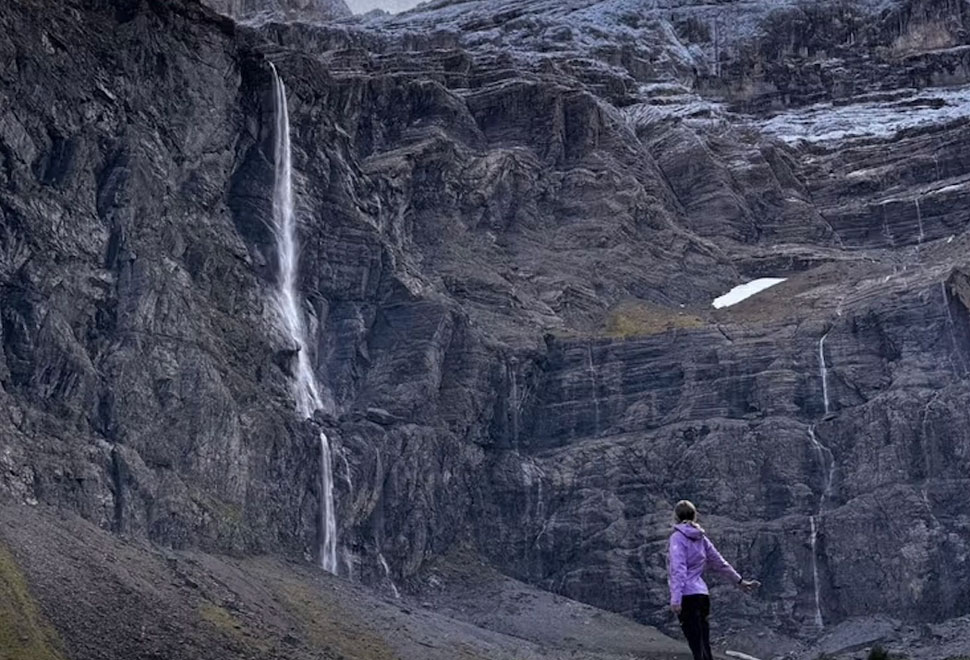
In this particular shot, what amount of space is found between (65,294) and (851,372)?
39763mm

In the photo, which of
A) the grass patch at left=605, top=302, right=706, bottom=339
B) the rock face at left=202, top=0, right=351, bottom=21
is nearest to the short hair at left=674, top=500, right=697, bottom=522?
the grass patch at left=605, top=302, right=706, bottom=339

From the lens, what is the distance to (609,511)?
81188mm

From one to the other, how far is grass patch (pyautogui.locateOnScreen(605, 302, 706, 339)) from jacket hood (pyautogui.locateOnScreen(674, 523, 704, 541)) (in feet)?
242

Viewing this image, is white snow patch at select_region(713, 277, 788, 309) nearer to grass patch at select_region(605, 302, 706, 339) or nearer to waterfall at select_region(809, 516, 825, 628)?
grass patch at select_region(605, 302, 706, 339)

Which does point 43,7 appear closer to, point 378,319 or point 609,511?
point 378,319

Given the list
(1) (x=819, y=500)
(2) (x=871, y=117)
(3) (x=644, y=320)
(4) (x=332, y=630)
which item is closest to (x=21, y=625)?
(4) (x=332, y=630)

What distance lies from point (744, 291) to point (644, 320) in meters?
8.44

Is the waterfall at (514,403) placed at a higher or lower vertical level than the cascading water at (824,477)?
higher

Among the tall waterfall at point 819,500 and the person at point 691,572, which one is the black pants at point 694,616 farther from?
the tall waterfall at point 819,500

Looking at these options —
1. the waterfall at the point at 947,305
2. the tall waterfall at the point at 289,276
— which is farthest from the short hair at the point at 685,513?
the waterfall at the point at 947,305

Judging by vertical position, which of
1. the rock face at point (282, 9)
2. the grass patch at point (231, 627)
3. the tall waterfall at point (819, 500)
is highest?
the rock face at point (282, 9)

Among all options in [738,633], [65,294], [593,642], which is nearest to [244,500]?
[65,294]

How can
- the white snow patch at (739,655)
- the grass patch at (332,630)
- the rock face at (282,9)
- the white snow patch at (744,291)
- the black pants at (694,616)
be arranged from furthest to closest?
the rock face at (282,9)
the white snow patch at (744,291)
the white snow patch at (739,655)
the grass patch at (332,630)
the black pants at (694,616)

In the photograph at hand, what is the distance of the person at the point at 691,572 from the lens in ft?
50.9
